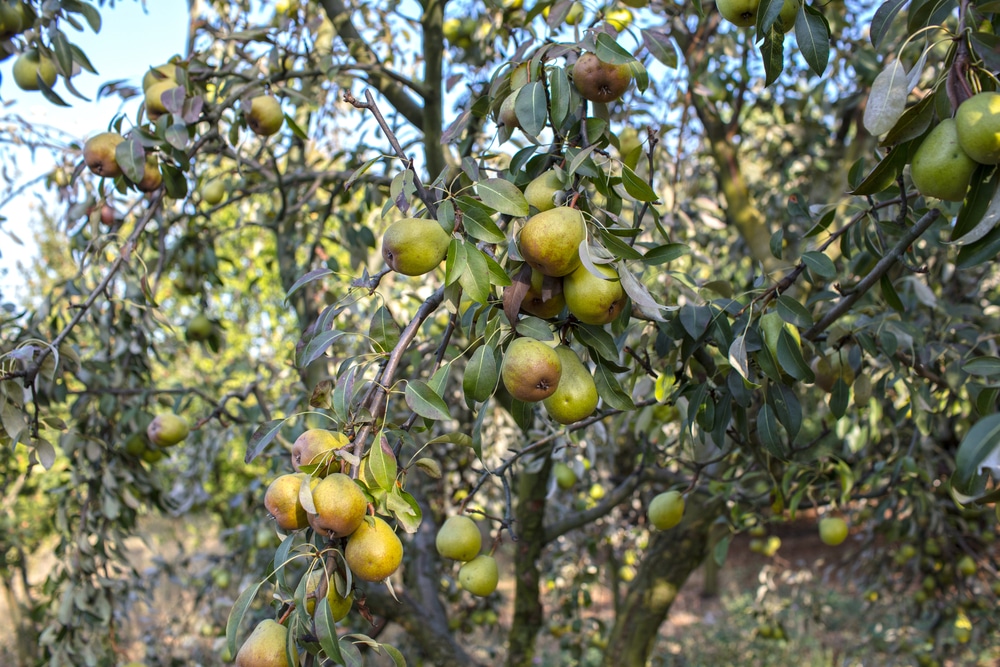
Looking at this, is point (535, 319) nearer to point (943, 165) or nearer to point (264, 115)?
point (943, 165)

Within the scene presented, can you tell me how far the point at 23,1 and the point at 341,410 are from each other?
1704 mm

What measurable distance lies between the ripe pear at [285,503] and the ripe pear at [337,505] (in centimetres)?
7

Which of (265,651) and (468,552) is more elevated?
(468,552)

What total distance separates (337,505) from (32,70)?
1.78 metres

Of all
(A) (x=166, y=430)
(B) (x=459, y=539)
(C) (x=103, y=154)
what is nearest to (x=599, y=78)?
(B) (x=459, y=539)

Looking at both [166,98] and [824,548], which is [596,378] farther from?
[824,548]

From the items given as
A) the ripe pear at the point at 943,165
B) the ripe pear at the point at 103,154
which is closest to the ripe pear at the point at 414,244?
the ripe pear at the point at 943,165

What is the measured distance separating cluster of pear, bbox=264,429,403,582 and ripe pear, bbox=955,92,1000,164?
858mm

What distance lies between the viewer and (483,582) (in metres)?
1.39

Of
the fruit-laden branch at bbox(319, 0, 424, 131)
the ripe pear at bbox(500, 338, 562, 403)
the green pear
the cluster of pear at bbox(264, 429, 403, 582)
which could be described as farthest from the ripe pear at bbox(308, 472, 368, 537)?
the fruit-laden branch at bbox(319, 0, 424, 131)

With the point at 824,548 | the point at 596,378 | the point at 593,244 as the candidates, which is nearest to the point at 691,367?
the point at 596,378

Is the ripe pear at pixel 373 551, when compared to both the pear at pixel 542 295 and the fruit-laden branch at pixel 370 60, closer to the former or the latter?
the pear at pixel 542 295

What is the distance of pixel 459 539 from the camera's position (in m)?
1.33

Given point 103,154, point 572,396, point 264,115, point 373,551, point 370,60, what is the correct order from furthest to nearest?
point 370,60
point 264,115
point 103,154
point 572,396
point 373,551
